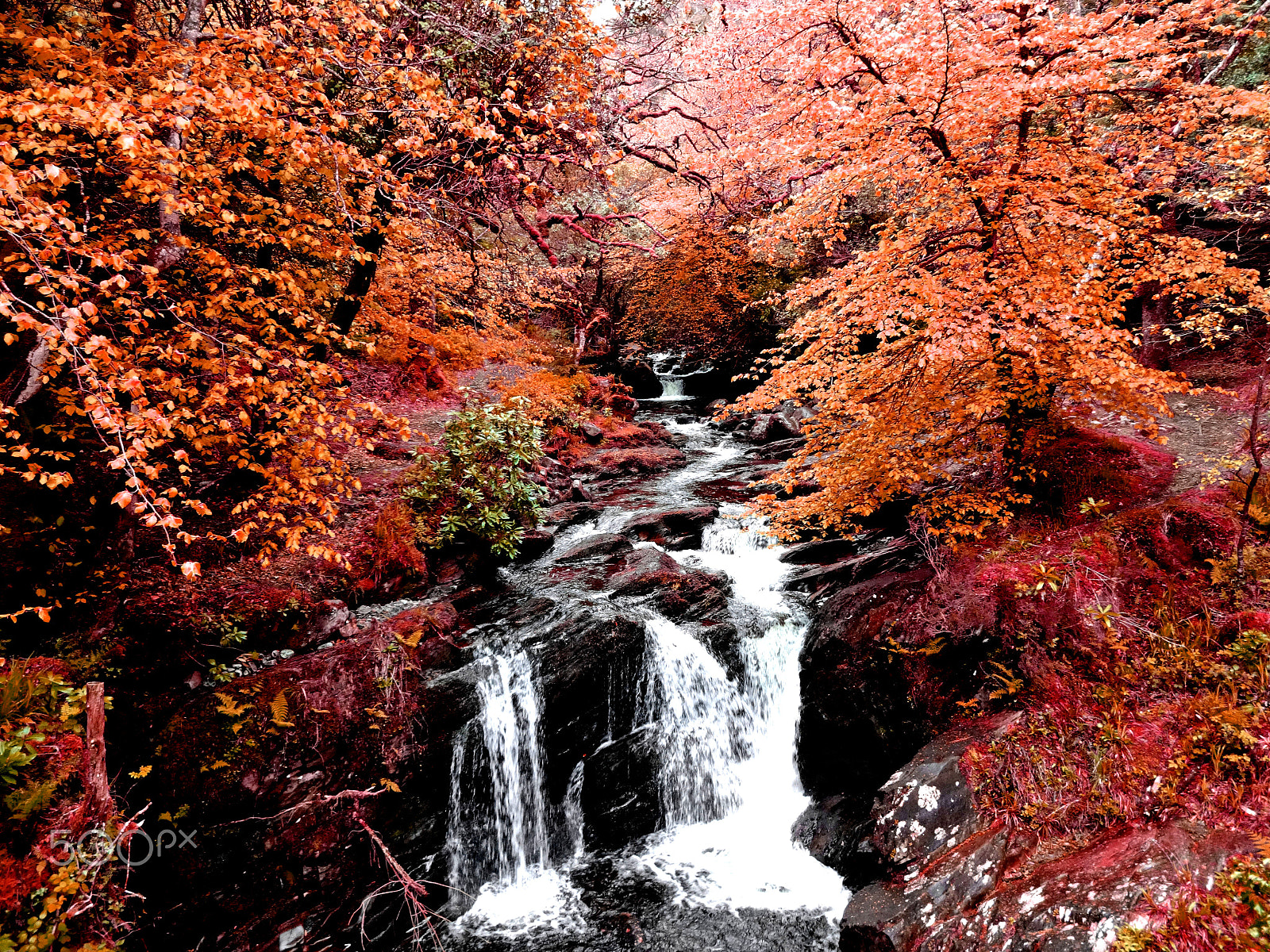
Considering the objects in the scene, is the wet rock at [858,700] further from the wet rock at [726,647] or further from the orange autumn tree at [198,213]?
the orange autumn tree at [198,213]

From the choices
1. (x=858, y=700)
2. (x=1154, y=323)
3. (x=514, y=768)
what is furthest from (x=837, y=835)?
(x=1154, y=323)

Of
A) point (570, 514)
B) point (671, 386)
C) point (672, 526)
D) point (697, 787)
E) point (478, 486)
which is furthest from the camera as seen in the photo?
point (671, 386)

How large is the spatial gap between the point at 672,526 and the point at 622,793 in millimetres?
5122

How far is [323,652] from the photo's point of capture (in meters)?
6.32

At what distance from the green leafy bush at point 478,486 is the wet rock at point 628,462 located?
3618 mm

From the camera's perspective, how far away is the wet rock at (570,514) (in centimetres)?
1102

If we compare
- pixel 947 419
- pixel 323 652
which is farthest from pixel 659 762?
pixel 947 419

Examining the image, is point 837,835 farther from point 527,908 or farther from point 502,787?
point 502,787

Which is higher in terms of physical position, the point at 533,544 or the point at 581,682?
the point at 533,544

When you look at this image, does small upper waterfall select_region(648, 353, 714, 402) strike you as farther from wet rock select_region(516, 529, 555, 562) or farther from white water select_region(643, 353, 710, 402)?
wet rock select_region(516, 529, 555, 562)

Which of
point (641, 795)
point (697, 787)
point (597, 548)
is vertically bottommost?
point (697, 787)

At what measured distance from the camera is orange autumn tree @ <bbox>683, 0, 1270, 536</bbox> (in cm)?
505

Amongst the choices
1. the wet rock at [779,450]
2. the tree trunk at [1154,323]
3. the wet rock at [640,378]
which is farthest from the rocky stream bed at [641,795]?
the wet rock at [640,378]

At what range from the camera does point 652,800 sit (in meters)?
7.26
